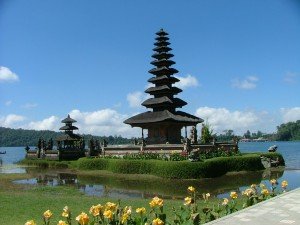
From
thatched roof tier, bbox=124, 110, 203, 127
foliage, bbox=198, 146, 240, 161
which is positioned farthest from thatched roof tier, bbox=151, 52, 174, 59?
foliage, bbox=198, 146, 240, 161

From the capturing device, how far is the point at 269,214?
935 cm

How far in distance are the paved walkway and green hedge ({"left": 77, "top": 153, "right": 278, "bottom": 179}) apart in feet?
58.5

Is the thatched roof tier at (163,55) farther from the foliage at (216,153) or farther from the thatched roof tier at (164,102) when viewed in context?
the foliage at (216,153)

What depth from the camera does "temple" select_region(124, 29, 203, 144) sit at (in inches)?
1598

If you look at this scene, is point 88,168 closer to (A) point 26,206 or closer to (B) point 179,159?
(B) point 179,159

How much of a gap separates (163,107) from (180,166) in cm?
1402

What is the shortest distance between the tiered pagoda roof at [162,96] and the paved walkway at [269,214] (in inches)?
1112

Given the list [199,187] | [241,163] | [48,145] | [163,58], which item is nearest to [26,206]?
[199,187]

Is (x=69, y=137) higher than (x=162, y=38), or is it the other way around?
(x=162, y=38)

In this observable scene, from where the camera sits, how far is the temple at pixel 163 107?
133ft

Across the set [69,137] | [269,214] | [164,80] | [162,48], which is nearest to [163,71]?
[164,80]

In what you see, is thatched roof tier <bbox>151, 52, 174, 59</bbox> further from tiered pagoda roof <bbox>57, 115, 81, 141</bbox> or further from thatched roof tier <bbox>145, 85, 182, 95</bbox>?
A: tiered pagoda roof <bbox>57, 115, 81, 141</bbox>

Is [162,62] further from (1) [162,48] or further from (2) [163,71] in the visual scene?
(1) [162,48]

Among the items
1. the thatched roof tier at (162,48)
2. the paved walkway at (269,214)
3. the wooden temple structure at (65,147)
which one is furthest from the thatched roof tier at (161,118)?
the paved walkway at (269,214)
